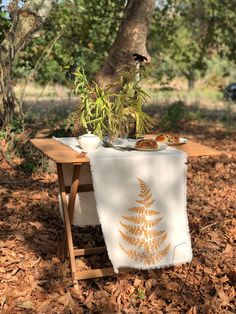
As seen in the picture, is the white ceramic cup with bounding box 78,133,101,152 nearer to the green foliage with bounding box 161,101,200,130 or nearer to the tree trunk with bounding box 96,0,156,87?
the tree trunk with bounding box 96,0,156,87

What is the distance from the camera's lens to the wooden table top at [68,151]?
10.4ft

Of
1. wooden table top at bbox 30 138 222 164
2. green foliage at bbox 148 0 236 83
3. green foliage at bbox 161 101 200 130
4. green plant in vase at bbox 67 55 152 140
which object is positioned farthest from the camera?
green foliage at bbox 148 0 236 83

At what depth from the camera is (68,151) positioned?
3.48m

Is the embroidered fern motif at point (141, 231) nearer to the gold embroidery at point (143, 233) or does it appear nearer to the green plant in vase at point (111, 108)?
the gold embroidery at point (143, 233)

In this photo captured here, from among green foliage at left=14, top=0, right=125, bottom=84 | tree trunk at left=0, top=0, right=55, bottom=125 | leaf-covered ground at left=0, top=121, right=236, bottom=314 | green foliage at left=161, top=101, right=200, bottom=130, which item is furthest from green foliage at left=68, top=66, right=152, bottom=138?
green foliage at left=161, top=101, right=200, bottom=130

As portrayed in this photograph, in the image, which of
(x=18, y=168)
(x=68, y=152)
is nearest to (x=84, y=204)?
(x=68, y=152)

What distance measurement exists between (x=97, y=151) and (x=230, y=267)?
4.95 feet

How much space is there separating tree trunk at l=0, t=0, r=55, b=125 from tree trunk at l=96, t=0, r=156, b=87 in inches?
55.0

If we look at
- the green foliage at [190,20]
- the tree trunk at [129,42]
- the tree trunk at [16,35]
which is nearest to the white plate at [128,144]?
the tree trunk at [129,42]

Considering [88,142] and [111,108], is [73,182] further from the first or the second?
[111,108]

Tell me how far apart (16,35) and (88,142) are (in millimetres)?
4152

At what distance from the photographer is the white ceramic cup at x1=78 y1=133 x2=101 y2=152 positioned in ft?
11.1

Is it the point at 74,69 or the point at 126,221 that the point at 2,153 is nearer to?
the point at 74,69

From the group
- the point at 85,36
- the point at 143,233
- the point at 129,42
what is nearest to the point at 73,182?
the point at 143,233
